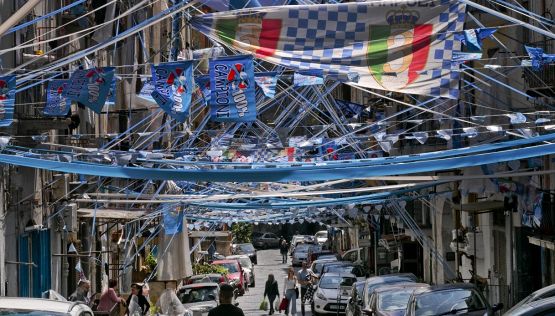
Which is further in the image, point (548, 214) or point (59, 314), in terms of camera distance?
point (548, 214)

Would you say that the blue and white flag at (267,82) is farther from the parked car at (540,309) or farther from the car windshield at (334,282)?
the car windshield at (334,282)

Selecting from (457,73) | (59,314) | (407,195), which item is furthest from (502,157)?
(407,195)

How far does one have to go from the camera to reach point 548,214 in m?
25.2

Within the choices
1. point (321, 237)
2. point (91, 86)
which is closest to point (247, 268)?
point (321, 237)

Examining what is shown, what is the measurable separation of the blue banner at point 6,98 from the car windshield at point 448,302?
787 centimetres

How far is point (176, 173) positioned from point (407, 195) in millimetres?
16771

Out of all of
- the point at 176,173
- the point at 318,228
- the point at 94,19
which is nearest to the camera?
the point at 176,173

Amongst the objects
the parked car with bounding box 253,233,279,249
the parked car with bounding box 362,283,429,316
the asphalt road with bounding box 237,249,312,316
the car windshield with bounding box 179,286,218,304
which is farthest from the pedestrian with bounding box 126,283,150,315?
the parked car with bounding box 253,233,279,249

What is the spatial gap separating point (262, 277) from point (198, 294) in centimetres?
3311

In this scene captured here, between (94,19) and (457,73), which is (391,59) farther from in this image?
(94,19)

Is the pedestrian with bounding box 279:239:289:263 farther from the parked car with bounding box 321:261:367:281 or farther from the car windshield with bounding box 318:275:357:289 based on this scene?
the car windshield with bounding box 318:275:357:289

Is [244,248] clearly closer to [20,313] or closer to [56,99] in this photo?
[56,99]

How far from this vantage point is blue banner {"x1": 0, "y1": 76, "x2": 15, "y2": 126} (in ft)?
52.9

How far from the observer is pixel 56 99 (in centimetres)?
1786
